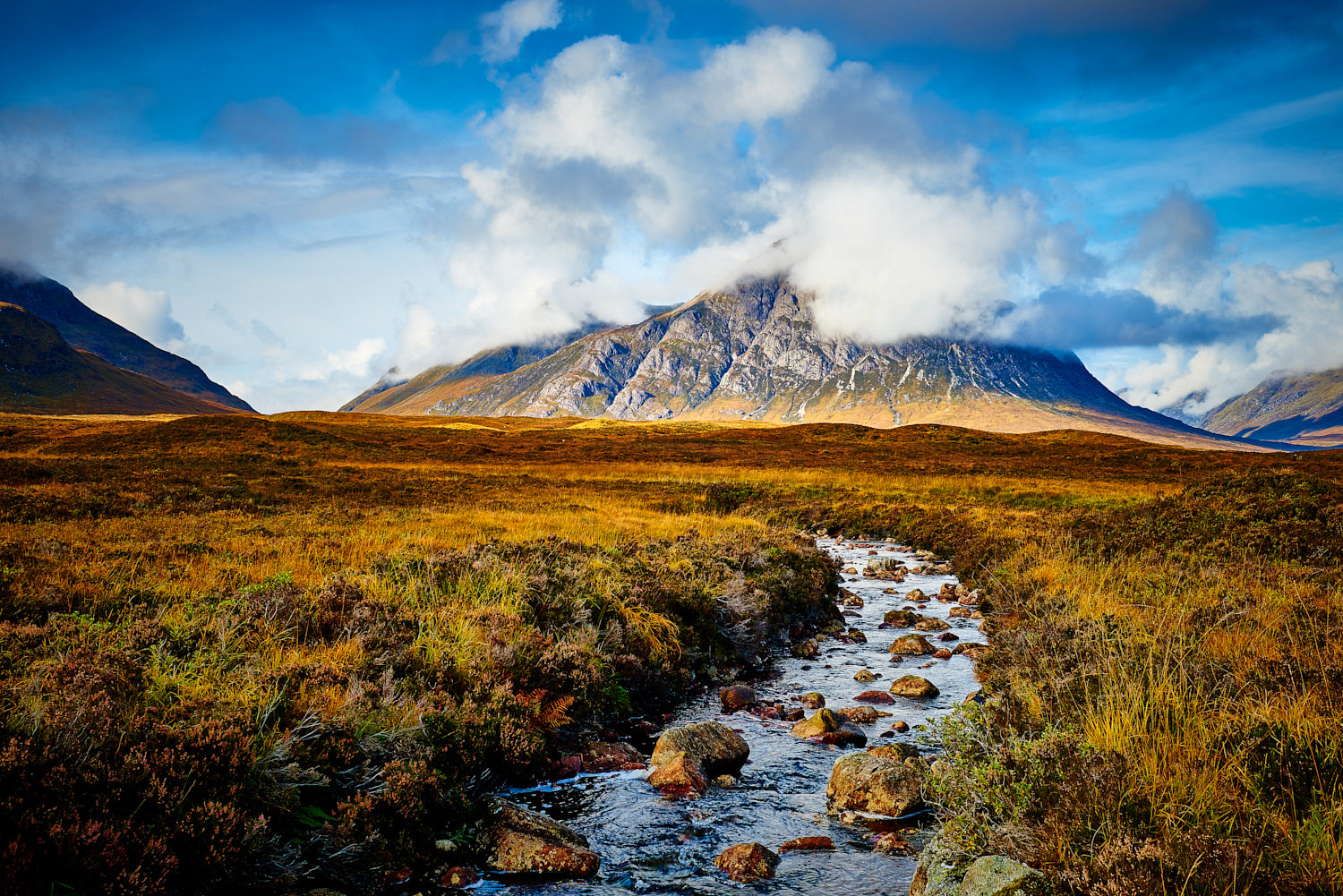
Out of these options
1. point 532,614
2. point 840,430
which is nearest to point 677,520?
point 532,614

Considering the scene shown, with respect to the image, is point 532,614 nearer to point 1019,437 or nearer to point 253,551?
point 253,551

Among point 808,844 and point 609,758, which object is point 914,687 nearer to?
point 808,844

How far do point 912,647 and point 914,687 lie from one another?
2.67 m

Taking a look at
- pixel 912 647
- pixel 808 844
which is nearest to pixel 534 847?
pixel 808 844

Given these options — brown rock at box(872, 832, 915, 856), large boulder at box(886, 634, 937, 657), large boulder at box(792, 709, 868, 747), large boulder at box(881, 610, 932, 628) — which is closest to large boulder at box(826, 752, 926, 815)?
brown rock at box(872, 832, 915, 856)

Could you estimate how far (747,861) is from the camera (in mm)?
6340

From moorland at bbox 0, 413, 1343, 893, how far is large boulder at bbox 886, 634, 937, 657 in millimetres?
1357

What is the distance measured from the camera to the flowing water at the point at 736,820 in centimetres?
616

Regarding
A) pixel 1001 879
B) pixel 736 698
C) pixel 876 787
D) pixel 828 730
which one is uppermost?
pixel 1001 879

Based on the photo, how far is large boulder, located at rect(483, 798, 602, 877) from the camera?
6273 millimetres

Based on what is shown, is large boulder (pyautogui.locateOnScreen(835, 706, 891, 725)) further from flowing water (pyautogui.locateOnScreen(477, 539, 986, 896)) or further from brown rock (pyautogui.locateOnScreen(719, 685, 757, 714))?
brown rock (pyautogui.locateOnScreen(719, 685, 757, 714))

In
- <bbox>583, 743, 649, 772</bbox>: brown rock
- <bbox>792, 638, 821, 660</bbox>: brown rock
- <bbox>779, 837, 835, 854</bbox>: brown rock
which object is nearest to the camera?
<bbox>779, 837, 835, 854</bbox>: brown rock

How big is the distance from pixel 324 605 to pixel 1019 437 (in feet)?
347

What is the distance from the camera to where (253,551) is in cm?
1320
